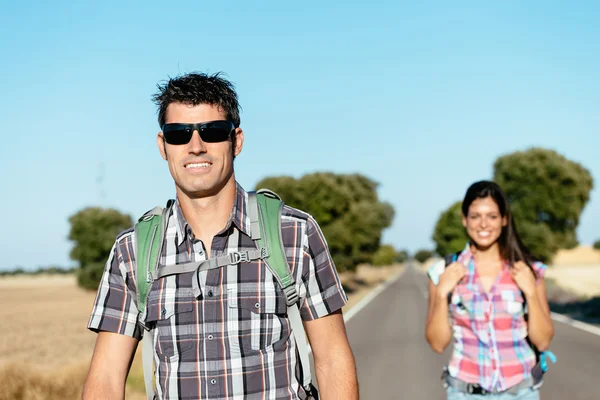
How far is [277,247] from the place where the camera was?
96.0 inches

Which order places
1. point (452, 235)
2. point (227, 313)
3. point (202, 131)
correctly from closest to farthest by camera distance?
point (227, 313), point (202, 131), point (452, 235)

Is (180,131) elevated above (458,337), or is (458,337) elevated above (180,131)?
(180,131)

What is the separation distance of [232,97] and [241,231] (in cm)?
53

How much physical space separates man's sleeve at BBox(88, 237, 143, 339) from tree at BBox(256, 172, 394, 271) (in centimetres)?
3819

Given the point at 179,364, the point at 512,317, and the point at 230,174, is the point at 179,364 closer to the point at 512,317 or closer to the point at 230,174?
the point at 230,174

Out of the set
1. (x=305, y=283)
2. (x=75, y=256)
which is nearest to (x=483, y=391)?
(x=305, y=283)

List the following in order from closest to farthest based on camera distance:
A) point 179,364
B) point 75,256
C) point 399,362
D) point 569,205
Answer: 1. point 179,364
2. point 399,362
3. point 569,205
4. point 75,256

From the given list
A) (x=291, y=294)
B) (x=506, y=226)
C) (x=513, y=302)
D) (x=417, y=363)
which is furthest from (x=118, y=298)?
(x=417, y=363)

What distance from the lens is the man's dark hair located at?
2.63 m

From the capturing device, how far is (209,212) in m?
2.62

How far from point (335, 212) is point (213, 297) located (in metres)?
42.3

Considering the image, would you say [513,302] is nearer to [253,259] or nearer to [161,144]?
[253,259]

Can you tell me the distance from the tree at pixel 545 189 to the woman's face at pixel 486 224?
51323 millimetres

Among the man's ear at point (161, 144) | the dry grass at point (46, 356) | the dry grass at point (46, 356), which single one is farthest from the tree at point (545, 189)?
the man's ear at point (161, 144)
